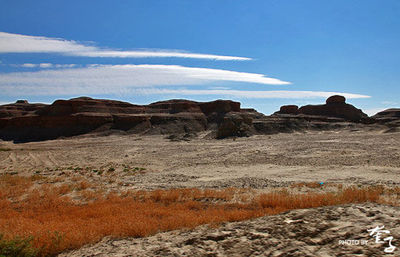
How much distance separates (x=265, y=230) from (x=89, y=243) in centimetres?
330

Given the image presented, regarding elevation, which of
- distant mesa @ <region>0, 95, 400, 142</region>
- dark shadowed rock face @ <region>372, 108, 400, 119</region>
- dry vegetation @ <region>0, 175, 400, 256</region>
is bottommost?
dry vegetation @ <region>0, 175, 400, 256</region>

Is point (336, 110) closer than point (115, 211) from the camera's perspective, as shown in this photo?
No

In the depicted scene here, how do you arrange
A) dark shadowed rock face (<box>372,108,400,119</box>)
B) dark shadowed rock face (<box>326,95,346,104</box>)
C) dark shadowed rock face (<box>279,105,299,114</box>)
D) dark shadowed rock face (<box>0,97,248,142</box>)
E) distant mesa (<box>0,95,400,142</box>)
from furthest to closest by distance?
dark shadowed rock face (<box>279,105,299,114</box>), dark shadowed rock face (<box>326,95,346,104</box>), dark shadowed rock face (<box>372,108,400,119</box>), dark shadowed rock face (<box>0,97,248,142</box>), distant mesa (<box>0,95,400,142</box>)

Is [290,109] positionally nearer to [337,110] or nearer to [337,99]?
[337,99]

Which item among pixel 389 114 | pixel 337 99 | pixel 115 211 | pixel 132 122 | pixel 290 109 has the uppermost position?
pixel 337 99

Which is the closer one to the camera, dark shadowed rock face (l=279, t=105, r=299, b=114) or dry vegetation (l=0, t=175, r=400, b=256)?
dry vegetation (l=0, t=175, r=400, b=256)

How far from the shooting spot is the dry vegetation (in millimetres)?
5754

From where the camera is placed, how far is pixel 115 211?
8.08 meters

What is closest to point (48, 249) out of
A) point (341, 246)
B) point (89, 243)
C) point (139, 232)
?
point (89, 243)

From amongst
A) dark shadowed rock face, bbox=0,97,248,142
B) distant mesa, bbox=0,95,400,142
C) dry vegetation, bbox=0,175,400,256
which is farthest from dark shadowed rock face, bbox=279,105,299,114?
dry vegetation, bbox=0,175,400,256

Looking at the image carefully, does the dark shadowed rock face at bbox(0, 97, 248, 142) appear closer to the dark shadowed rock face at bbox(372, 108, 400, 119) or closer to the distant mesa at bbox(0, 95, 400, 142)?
the distant mesa at bbox(0, 95, 400, 142)

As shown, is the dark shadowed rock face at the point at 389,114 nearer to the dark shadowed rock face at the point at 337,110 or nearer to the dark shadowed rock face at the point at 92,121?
the dark shadowed rock face at the point at 337,110

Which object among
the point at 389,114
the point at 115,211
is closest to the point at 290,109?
the point at 389,114

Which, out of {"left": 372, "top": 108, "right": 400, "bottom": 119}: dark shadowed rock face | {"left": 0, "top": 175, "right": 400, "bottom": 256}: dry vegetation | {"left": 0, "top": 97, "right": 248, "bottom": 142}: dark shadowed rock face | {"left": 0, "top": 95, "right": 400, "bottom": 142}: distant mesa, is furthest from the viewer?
{"left": 372, "top": 108, "right": 400, "bottom": 119}: dark shadowed rock face
